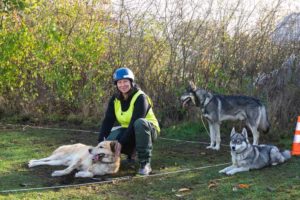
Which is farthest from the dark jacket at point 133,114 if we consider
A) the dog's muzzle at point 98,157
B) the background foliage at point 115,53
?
the background foliage at point 115,53

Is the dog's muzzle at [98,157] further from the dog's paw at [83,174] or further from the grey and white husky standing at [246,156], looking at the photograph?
the grey and white husky standing at [246,156]

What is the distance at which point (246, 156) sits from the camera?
5777 millimetres

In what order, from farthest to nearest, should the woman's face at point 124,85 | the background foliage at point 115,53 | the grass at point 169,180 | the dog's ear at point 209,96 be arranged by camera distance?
1. the background foliage at point 115,53
2. the dog's ear at point 209,96
3. the woman's face at point 124,85
4. the grass at point 169,180

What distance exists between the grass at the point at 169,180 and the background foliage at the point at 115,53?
229 centimetres

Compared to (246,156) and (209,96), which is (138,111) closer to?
(246,156)

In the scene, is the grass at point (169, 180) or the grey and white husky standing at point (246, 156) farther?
the grey and white husky standing at point (246, 156)

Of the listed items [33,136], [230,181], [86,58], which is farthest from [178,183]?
[86,58]

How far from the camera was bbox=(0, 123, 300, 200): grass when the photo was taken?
4785 mm

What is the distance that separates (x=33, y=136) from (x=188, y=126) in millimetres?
3062

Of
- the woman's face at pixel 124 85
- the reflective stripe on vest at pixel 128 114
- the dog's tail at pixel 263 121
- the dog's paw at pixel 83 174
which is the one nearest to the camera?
the dog's paw at pixel 83 174

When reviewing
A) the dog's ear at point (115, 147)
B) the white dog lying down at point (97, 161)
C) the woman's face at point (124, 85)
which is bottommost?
the white dog lying down at point (97, 161)

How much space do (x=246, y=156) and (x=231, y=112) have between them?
183 centimetres

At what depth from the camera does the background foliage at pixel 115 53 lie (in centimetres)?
945

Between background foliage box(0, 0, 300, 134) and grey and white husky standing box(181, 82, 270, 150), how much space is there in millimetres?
1463
